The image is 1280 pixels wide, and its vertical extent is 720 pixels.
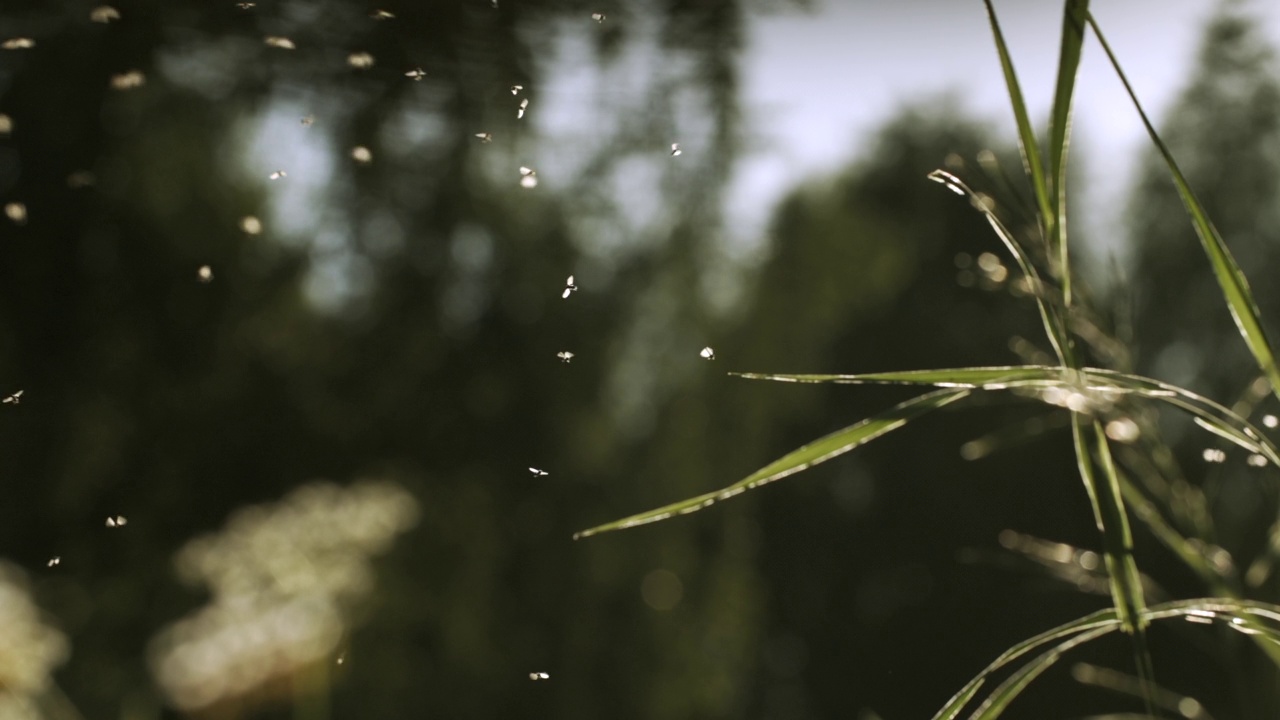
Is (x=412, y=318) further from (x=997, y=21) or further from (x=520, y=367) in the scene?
(x=997, y=21)

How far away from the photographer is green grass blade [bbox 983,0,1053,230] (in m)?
0.34

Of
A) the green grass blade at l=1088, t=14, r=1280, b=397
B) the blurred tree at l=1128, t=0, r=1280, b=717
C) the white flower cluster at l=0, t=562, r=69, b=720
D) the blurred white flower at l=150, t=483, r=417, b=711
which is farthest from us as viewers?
the blurred tree at l=1128, t=0, r=1280, b=717

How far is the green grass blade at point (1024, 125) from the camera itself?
1.13 feet

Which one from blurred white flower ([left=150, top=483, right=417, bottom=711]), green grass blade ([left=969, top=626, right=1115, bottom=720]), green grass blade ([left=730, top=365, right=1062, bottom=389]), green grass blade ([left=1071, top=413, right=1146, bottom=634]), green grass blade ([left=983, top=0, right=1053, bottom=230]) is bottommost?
blurred white flower ([left=150, top=483, right=417, bottom=711])

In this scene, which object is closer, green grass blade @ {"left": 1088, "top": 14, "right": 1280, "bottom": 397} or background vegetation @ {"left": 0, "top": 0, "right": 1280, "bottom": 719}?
green grass blade @ {"left": 1088, "top": 14, "right": 1280, "bottom": 397}

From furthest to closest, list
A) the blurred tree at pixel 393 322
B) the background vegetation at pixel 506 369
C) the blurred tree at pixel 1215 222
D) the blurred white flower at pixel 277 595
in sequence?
the blurred tree at pixel 1215 222
the blurred tree at pixel 393 322
the background vegetation at pixel 506 369
the blurred white flower at pixel 277 595

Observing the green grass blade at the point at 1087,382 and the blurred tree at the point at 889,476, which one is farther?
the blurred tree at the point at 889,476

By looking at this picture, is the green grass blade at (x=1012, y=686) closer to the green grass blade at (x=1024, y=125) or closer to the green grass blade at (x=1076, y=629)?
the green grass blade at (x=1076, y=629)

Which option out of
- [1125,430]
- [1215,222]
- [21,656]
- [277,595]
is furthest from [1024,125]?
[1215,222]

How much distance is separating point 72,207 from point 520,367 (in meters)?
1.72

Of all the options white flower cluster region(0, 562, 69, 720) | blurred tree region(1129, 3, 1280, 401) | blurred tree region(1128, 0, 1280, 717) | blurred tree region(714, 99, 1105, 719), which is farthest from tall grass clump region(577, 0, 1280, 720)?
blurred tree region(1129, 3, 1280, 401)

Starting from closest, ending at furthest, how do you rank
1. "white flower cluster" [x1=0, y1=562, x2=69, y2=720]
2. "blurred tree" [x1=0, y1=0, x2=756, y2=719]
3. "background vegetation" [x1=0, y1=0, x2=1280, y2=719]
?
"white flower cluster" [x1=0, y1=562, x2=69, y2=720] < "background vegetation" [x1=0, y1=0, x2=1280, y2=719] < "blurred tree" [x1=0, y1=0, x2=756, y2=719]

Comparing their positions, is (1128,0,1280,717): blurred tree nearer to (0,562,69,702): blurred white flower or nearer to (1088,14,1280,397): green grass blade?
(0,562,69,702): blurred white flower

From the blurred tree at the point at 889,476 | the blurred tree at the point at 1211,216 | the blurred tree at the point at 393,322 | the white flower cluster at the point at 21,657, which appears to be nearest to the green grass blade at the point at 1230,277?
the white flower cluster at the point at 21,657
